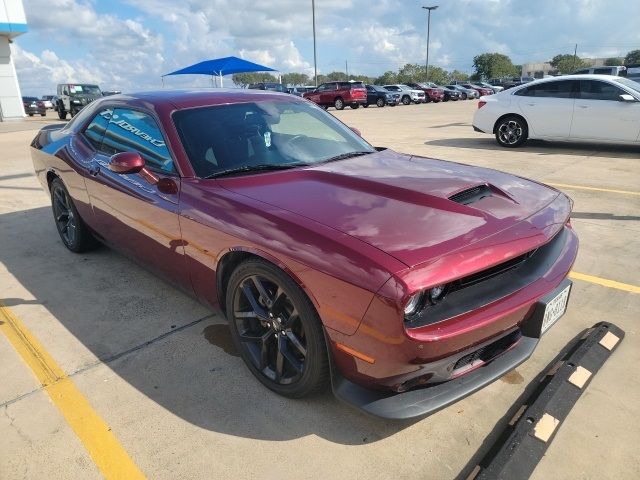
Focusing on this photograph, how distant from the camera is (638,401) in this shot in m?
2.37

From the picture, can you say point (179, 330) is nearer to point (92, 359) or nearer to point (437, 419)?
point (92, 359)

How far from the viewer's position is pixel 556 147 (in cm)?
1003

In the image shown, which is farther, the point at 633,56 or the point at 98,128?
the point at 633,56

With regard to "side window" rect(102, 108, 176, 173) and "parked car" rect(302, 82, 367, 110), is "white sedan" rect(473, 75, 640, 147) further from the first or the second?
"parked car" rect(302, 82, 367, 110)

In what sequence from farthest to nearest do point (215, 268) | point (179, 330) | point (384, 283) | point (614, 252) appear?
point (614, 252), point (179, 330), point (215, 268), point (384, 283)

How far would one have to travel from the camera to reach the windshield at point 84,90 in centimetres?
2428

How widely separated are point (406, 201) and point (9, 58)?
31.6 m

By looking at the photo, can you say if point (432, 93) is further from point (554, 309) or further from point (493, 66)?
point (493, 66)

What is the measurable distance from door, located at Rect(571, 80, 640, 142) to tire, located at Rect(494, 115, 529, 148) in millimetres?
967

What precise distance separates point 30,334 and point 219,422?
1683mm

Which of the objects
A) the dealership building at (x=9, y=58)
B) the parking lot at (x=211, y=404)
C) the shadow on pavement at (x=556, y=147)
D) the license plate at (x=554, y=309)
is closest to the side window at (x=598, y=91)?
the shadow on pavement at (x=556, y=147)

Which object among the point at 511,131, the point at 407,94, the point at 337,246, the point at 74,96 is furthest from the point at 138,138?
the point at 407,94

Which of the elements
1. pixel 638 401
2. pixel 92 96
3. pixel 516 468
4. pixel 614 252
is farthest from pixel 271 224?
pixel 92 96

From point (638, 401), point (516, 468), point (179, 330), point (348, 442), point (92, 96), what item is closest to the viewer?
point (516, 468)
